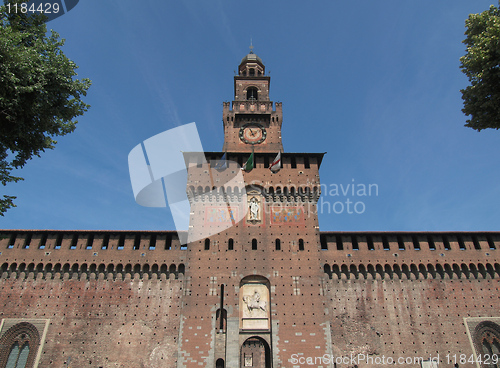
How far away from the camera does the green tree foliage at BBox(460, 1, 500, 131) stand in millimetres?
11266

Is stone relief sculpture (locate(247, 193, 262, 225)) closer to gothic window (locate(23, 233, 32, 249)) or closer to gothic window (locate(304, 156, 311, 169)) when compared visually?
gothic window (locate(304, 156, 311, 169))

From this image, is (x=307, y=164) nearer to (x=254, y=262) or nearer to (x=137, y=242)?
(x=254, y=262)

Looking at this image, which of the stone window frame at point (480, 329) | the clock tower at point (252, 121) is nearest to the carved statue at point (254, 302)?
the clock tower at point (252, 121)

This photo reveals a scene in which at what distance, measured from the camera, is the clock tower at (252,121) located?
31156 millimetres

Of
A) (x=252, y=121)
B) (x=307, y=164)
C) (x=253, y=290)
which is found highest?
(x=252, y=121)

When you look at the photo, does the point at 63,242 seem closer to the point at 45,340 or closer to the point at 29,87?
the point at 45,340

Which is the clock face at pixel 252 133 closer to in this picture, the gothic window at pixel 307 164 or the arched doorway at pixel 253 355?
the gothic window at pixel 307 164

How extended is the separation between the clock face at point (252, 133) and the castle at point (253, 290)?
125 inches

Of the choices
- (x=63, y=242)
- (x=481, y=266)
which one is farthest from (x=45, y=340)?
(x=481, y=266)

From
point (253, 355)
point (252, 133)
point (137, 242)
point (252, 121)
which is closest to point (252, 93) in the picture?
point (252, 121)

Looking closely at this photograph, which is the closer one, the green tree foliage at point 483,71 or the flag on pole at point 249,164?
the green tree foliage at point 483,71

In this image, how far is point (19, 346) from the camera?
23.4 meters

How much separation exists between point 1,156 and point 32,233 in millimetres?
16332

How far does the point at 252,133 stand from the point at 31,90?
863 inches
